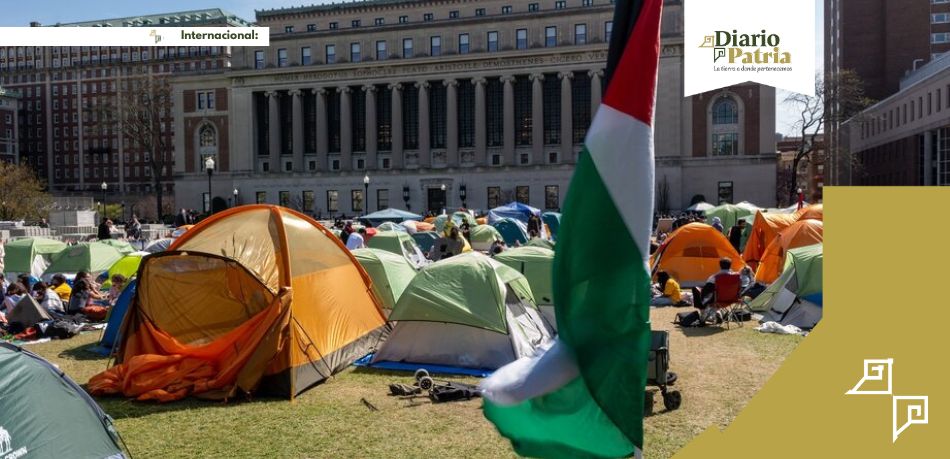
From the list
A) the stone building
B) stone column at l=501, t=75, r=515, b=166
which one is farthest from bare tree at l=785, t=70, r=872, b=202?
stone column at l=501, t=75, r=515, b=166

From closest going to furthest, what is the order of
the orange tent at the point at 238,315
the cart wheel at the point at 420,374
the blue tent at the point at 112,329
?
1. the orange tent at the point at 238,315
2. the cart wheel at the point at 420,374
3. the blue tent at the point at 112,329

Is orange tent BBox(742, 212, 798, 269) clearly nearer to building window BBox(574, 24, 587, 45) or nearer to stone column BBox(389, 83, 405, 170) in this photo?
building window BBox(574, 24, 587, 45)

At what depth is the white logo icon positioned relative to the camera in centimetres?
469

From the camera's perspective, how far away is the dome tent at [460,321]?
10.7 m

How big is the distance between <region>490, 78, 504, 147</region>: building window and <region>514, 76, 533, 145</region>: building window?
1.38 meters

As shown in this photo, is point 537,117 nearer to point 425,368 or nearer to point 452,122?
point 452,122

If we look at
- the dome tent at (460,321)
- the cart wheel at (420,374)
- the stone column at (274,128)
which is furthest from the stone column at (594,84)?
the cart wheel at (420,374)

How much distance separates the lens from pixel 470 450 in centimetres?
742

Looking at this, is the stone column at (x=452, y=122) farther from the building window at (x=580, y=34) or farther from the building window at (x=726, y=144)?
the building window at (x=726, y=144)

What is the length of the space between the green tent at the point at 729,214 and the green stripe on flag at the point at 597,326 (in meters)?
30.9

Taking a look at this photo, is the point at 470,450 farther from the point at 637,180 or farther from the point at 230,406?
the point at 637,180

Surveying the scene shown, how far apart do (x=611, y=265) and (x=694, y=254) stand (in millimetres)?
17032

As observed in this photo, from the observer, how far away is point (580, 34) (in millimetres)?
65312

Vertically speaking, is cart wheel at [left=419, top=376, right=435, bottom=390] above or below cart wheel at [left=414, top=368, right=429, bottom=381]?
below
